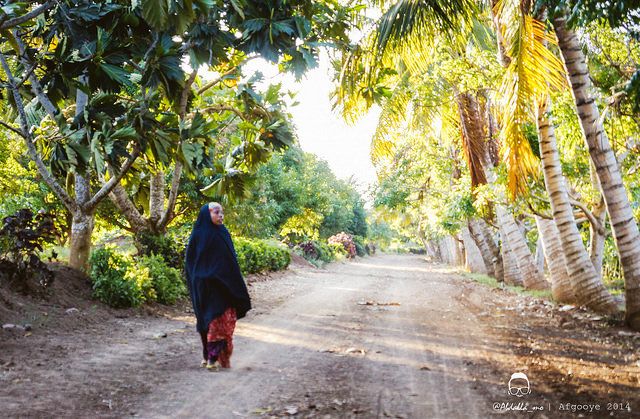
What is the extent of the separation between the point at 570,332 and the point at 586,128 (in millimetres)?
3132

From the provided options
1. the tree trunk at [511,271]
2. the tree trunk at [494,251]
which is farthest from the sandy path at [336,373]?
the tree trunk at [494,251]

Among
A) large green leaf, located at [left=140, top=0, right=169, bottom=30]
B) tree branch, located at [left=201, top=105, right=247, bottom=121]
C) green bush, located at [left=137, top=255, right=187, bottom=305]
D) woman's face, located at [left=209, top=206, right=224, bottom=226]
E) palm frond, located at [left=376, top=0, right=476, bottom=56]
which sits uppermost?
palm frond, located at [left=376, top=0, right=476, bottom=56]

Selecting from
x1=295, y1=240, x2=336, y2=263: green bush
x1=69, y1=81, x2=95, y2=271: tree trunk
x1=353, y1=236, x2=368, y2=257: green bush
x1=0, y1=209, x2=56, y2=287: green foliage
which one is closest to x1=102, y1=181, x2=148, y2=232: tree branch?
x1=69, y1=81, x2=95, y2=271: tree trunk

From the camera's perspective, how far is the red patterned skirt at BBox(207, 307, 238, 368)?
5.75 m

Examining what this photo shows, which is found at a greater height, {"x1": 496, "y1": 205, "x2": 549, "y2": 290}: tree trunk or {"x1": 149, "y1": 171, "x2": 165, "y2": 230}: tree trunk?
{"x1": 149, "y1": 171, "x2": 165, "y2": 230}: tree trunk

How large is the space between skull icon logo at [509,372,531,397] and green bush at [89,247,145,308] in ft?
22.1

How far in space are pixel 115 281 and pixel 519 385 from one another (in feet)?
23.2

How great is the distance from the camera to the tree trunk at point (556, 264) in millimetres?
10688

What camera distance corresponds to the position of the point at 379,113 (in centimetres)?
1401

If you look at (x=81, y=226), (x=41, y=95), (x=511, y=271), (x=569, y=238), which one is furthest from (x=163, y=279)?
(x=511, y=271)

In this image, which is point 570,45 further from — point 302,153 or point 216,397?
point 302,153

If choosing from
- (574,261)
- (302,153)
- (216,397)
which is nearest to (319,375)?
(216,397)

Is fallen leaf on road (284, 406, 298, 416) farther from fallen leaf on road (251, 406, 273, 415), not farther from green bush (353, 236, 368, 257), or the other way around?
green bush (353, 236, 368, 257)

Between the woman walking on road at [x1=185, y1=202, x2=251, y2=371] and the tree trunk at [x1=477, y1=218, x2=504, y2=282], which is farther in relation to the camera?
the tree trunk at [x1=477, y1=218, x2=504, y2=282]
